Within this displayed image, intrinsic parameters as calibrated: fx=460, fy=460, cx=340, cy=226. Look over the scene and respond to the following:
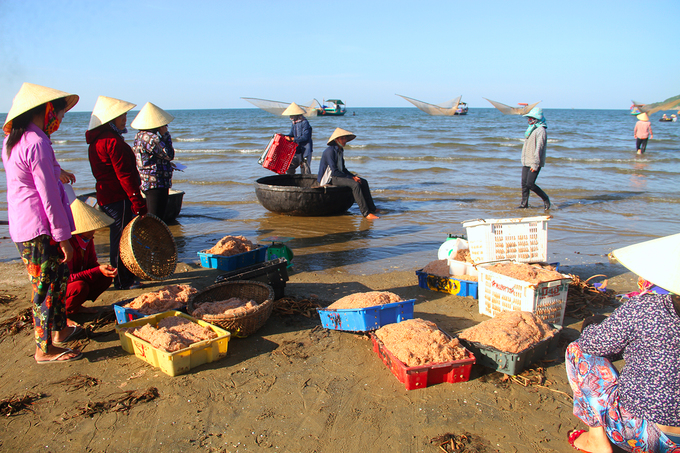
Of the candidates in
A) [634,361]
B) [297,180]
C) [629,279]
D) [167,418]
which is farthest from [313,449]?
[297,180]

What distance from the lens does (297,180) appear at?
31.2 feet

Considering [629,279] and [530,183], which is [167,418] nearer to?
[629,279]

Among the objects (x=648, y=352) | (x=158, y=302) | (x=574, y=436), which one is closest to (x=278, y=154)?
(x=158, y=302)

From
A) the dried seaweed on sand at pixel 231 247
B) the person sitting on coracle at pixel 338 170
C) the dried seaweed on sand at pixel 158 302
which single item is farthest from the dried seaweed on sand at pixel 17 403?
the person sitting on coracle at pixel 338 170

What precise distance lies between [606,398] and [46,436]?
10.3 ft

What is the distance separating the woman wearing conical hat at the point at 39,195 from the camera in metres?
2.94

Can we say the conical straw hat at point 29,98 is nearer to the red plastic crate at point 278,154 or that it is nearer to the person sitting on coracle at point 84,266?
the person sitting on coracle at point 84,266

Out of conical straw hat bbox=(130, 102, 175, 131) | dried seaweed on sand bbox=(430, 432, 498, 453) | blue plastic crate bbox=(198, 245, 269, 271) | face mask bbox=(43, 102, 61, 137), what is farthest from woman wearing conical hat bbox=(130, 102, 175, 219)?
dried seaweed on sand bbox=(430, 432, 498, 453)

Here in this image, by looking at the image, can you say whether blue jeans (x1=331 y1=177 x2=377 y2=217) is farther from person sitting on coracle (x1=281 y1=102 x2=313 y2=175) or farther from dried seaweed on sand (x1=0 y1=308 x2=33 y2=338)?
dried seaweed on sand (x1=0 y1=308 x2=33 y2=338)

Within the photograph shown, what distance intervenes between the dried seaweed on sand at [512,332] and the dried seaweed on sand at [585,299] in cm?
98

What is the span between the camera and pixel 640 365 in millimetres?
2176

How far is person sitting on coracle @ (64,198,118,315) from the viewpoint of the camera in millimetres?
4031

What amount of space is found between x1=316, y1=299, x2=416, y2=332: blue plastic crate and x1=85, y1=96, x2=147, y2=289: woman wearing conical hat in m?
2.20

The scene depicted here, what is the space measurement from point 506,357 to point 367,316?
1.05 m
